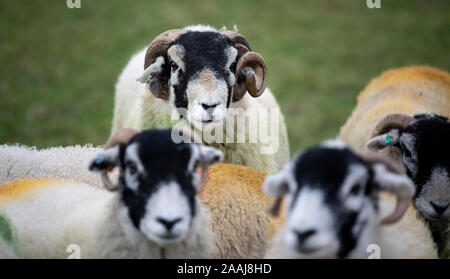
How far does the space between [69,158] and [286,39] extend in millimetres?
12314

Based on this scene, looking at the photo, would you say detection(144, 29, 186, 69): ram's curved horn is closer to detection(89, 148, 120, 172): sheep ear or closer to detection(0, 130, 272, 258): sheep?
detection(0, 130, 272, 258): sheep

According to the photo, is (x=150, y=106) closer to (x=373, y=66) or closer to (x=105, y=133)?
(x=105, y=133)

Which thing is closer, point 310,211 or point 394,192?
point 310,211

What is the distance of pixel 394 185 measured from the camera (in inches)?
131

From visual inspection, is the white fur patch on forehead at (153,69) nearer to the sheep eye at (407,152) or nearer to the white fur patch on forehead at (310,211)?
the sheep eye at (407,152)

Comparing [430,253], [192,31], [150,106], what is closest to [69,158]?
[150,106]

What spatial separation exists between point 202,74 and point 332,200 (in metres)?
2.44

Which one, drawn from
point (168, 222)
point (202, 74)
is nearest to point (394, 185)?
point (168, 222)

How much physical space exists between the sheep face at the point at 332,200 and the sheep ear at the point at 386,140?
1787mm

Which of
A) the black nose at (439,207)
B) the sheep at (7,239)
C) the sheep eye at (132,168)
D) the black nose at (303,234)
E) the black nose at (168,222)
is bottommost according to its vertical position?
the black nose at (439,207)

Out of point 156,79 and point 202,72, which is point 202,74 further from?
point 156,79

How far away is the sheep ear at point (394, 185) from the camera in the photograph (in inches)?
131

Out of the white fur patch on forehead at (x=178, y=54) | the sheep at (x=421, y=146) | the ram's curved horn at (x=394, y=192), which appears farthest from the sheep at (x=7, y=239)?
the sheep at (x=421, y=146)

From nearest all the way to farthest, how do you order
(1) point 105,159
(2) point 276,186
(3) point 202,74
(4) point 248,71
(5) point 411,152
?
(2) point 276,186
(1) point 105,159
(5) point 411,152
(3) point 202,74
(4) point 248,71
